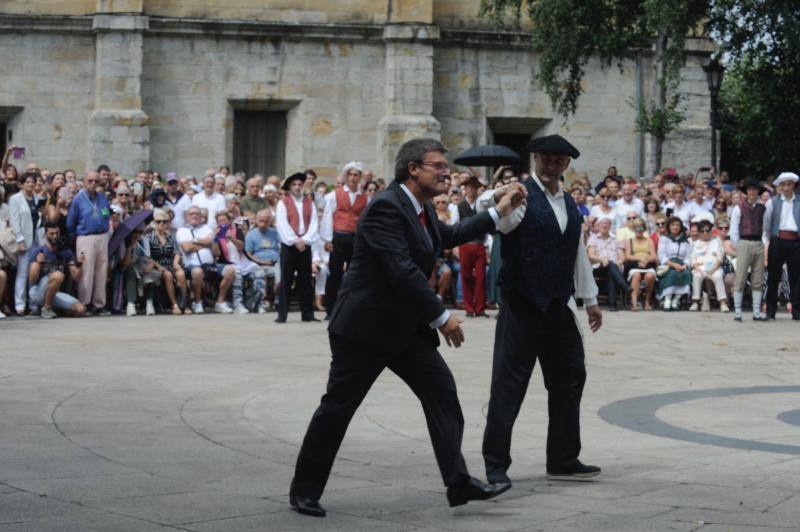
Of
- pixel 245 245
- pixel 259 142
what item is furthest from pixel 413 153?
pixel 259 142

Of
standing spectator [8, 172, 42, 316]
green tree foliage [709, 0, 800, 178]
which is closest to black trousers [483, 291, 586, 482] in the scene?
standing spectator [8, 172, 42, 316]

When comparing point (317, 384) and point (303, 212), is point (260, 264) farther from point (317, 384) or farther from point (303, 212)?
point (317, 384)

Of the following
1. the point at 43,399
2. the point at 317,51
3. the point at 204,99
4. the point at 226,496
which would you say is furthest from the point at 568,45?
the point at 226,496

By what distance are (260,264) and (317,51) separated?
1031 cm

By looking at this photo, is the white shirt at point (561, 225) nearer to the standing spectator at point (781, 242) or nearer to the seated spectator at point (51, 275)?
the seated spectator at point (51, 275)

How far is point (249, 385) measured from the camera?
12.7 metres

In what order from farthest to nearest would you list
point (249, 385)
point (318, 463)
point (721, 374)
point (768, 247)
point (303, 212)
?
point (768, 247) < point (303, 212) < point (721, 374) < point (249, 385) < point (318, 463)

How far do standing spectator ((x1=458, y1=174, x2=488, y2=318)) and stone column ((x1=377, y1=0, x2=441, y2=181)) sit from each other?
398 inches

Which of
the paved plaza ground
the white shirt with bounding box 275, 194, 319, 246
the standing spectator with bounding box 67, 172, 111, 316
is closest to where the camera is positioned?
the paved plaza ground

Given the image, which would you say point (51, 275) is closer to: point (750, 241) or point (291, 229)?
point (291, 229)

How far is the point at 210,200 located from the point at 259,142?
926 cm

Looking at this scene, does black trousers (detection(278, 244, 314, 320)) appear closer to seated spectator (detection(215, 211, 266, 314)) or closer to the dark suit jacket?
seated spectator (detection(215, 211, 266, 314))

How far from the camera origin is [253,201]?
2297 cm

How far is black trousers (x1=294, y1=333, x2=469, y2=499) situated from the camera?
302 inches
